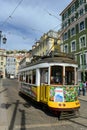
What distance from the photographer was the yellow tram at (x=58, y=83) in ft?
33.8

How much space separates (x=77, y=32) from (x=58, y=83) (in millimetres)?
29596

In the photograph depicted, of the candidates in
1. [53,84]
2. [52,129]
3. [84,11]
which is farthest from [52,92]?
[84,11]

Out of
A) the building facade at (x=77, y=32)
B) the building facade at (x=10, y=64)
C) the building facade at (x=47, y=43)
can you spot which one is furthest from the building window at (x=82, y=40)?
the building facade at (x=10, y=64)

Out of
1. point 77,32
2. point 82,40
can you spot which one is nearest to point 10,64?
point 77,32

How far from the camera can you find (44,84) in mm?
11445

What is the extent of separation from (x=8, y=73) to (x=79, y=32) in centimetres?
8021

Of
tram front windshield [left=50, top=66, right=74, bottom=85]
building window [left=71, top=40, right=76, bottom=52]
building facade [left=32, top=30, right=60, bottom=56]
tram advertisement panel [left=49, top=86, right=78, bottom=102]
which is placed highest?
building facade [left=32, top=30, right=60, bottom=56]

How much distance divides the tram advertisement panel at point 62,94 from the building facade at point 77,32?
2383 centimetres

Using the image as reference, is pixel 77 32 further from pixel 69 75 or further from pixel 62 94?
pixel 62 94

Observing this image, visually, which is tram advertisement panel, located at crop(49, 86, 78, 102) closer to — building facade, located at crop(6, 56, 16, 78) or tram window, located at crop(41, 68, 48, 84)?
tram window, located at crop(41, 68, 48, 84)

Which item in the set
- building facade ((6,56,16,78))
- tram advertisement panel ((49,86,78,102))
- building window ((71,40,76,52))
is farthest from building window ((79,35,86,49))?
building facade ((6,56,16,78))

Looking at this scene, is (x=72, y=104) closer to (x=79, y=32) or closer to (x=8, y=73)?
(x=79, y=32)

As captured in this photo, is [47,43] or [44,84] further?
[47,43]

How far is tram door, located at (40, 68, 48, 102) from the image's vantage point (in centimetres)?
1104
